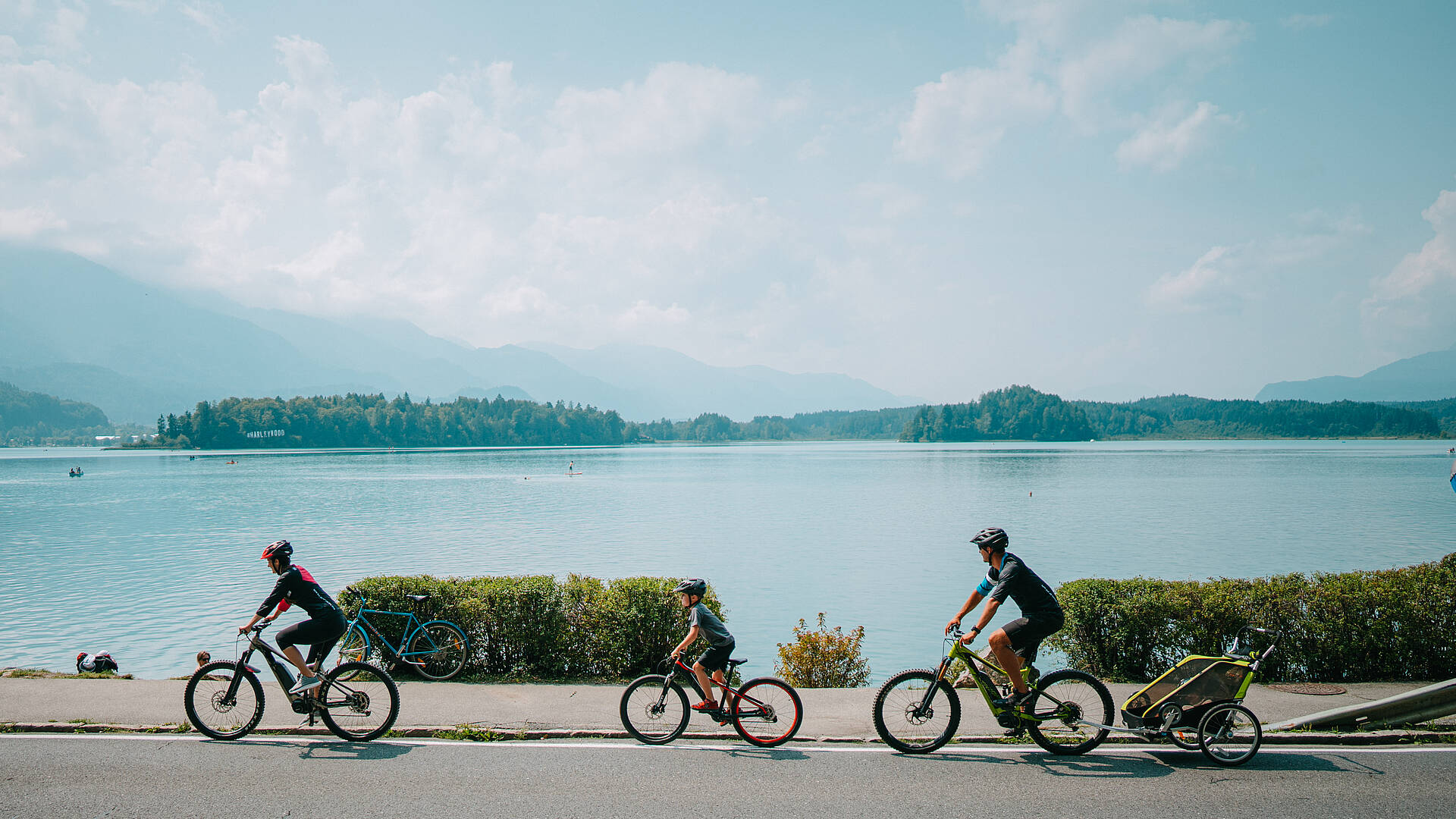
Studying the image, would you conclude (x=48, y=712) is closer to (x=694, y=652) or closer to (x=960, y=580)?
(x=694, y=652)

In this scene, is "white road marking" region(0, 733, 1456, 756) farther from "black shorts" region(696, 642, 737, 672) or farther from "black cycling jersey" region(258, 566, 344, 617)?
"black cycling jersey" region(258, 566, 344, 617)

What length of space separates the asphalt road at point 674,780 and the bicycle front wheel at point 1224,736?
0.45 ft

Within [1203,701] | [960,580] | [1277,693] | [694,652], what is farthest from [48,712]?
[960,580]

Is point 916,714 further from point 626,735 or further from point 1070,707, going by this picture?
point 626,735

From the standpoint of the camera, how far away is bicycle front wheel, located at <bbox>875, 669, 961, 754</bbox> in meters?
8.70

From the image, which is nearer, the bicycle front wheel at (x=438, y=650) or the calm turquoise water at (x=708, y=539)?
the bicycle front wheel at (x=438, y=650)

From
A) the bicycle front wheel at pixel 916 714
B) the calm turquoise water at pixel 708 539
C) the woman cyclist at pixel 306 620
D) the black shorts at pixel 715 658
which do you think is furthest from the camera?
the calm turquoise water at pixel 708 539

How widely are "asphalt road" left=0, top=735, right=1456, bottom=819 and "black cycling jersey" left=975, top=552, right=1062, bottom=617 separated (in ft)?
5.38

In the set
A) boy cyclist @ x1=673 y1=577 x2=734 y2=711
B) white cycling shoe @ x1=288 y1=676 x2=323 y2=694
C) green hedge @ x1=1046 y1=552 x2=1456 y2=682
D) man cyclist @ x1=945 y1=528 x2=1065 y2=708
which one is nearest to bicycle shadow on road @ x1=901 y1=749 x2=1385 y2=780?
man cyclist @ x1=945 y1=528 x2=1065 y2=708

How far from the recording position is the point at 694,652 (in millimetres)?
11727

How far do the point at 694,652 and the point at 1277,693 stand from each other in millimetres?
8063

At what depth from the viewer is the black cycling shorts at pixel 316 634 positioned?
911 cm

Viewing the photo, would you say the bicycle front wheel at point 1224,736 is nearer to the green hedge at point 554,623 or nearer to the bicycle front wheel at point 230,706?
the green hedge at point 554,623

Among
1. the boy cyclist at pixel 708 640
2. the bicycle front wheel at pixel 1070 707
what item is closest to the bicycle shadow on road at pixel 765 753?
the boy cyclist at pixel 708 640
